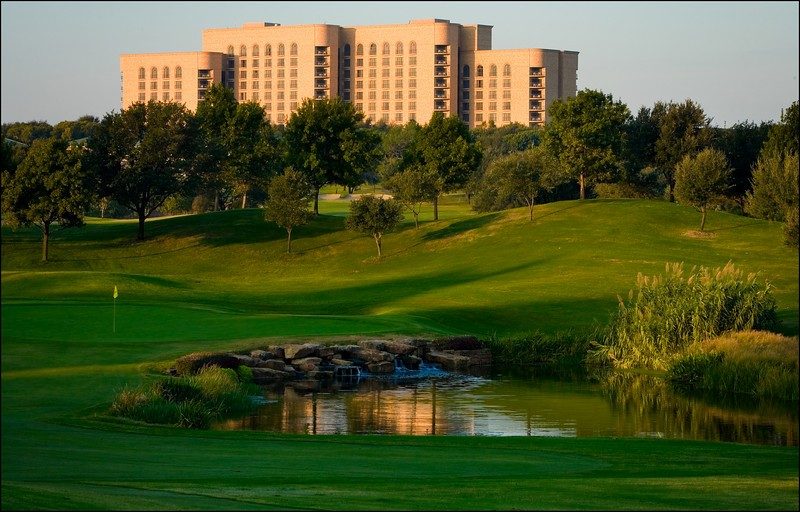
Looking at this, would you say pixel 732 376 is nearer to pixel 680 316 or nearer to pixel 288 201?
pixel 680 316

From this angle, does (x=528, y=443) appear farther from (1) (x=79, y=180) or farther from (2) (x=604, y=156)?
(2) (x=604, y=156)

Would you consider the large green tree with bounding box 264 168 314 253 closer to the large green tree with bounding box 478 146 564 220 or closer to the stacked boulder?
the large green tree with bounding box 478 146 564 220

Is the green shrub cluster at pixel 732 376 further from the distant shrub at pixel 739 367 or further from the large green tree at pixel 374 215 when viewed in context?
the large green tree at pixel 374 215

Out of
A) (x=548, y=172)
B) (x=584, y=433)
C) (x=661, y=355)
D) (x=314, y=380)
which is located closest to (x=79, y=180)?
(x=548, y=172)

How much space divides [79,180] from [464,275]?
26394 mm

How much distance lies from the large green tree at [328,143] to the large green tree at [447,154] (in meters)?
4.77

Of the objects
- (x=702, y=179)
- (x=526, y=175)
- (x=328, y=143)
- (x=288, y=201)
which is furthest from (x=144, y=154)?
(x=702, y=179)

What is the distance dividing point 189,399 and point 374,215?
4418cm

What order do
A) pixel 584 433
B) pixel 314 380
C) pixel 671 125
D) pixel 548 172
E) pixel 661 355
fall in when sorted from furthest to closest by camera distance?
pixel 671 125 < pixel 548 172 < pixel 661 355 < pixel 314 380 < pixel 584 433

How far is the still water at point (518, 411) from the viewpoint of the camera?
97.5 feet

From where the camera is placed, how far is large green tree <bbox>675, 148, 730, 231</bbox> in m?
69.6

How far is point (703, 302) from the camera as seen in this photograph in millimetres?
40750

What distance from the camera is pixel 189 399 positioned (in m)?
29.1

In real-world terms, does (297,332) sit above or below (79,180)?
below
